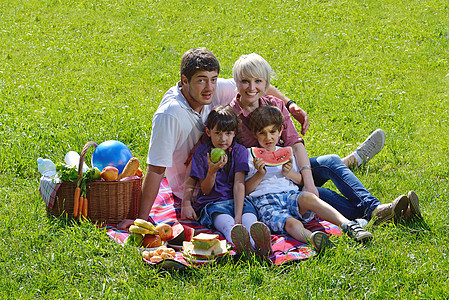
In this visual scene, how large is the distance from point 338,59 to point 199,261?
8619mm

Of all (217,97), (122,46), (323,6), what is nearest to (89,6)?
(122,46)

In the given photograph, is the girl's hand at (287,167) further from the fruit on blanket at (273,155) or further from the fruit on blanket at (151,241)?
the fruit on blanket at (151,241)

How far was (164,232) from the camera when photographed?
4.56 metres

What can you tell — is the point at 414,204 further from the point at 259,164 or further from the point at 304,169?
the point at 259,164

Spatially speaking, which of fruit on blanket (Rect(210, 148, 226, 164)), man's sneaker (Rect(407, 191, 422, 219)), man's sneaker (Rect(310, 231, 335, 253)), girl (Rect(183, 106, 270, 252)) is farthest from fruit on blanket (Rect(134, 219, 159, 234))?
man's sneaker (Rect(407, 191, 422, 219))

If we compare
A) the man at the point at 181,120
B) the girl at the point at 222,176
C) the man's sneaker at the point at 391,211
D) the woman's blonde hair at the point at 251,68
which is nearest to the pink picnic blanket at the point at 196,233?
the girl at the point at 222,176

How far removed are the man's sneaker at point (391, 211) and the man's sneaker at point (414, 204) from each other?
0.04 meters

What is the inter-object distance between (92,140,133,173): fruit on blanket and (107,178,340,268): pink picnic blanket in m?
0.60

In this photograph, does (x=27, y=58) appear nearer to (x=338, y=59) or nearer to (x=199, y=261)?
(x=338, y=59)

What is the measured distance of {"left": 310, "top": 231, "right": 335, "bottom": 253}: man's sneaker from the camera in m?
4.29

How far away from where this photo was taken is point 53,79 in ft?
35.5

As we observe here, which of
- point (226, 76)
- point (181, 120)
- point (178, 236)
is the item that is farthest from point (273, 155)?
point (226, 76)

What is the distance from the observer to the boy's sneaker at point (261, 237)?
417 centimetres

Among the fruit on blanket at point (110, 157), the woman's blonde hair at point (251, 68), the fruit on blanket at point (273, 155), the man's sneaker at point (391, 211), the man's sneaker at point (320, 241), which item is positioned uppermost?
the woman's blonde hair at point (251, 68)
